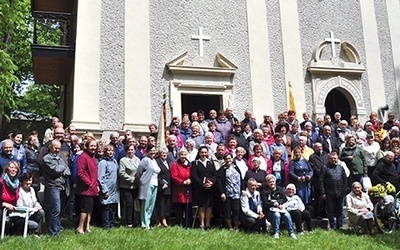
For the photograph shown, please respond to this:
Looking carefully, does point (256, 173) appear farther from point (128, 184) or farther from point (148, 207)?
point (128, 184)

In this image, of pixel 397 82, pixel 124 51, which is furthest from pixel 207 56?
pixel 397 82

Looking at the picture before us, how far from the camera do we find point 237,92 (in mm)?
13703

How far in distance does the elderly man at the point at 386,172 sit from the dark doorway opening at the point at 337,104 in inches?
217

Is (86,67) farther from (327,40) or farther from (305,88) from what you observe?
(327,40)

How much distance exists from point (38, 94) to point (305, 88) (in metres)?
15.5

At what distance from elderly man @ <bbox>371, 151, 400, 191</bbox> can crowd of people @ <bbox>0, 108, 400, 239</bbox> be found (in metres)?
0.02

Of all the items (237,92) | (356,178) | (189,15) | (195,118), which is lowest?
(356,178)

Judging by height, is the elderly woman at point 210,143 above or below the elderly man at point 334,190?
above

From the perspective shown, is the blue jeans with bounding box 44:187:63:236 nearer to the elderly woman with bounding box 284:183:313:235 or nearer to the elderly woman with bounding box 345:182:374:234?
the elderly woman with bounding box 284:183:313:235

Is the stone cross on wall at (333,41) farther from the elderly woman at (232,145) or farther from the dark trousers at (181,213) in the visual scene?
the dark trousers at (181,213)

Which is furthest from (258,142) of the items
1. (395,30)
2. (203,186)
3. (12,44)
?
(12,44)

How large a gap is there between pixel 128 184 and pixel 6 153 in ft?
6.98

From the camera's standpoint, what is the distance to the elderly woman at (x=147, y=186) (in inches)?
326

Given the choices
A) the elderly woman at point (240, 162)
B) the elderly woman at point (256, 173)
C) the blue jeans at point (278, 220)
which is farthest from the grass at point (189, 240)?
the elderly woman at point (240, 162)
